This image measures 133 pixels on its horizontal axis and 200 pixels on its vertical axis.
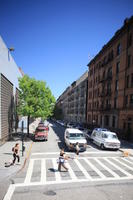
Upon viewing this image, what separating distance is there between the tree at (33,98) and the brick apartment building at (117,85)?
14750mm

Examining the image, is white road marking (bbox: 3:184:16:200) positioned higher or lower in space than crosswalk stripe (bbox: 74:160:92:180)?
higher

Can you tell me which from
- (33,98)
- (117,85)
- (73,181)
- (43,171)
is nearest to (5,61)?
(33,98)

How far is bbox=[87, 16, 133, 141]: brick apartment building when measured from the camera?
26.4 m

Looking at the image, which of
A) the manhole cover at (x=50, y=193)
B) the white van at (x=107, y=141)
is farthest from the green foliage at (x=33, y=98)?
the manhole cover at (x=50, y=193)

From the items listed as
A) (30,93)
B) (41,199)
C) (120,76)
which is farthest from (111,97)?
(41,199)

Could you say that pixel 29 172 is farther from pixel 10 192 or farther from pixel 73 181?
pixel 73 181

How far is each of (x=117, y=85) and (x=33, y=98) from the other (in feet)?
62.3

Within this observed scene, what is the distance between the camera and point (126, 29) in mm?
27875

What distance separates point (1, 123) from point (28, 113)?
201 inches

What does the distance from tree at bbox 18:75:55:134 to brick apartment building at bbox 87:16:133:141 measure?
581 inches

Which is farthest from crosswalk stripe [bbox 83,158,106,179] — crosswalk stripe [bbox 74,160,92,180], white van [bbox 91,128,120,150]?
white van [bbox 91,128,120,150]

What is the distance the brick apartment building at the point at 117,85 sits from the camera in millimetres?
26391

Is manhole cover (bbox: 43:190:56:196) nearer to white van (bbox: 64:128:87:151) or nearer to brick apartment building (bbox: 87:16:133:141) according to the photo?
white van (bbox: 64:128:87:151)

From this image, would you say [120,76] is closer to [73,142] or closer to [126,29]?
[126,29]
